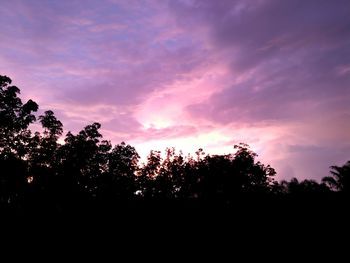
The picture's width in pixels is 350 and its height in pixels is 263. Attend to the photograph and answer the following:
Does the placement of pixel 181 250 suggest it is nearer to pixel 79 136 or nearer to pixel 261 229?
pixel 261 229

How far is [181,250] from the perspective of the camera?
2041cm

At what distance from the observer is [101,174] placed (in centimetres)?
5056

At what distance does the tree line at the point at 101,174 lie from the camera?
30.6 meters

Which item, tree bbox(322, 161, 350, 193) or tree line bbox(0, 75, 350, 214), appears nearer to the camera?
tree line bbox(0, 75, 350, 214)

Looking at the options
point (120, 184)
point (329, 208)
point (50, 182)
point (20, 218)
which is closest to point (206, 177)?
point (120, 184)

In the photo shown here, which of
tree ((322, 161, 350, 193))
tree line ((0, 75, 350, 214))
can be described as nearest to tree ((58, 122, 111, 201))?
tree line ((0, 75, 350, 214))

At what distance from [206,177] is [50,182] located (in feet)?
92.7

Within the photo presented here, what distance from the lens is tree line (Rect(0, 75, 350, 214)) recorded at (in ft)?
101

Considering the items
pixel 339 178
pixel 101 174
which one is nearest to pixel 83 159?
pixel 101 174

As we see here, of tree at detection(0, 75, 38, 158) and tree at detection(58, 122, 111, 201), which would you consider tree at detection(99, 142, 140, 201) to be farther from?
tree at detection(0, 75, 38, 158)

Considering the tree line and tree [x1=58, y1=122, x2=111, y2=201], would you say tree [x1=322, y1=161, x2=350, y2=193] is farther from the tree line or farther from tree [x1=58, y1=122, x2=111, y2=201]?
tree [x1=58, y1=122, x2=111, y2=201]

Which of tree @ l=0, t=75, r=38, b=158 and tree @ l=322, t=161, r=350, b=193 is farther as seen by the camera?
tree @ l=322, t=161, r=350, b=193

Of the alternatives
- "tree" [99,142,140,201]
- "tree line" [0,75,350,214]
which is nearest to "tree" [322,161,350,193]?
"tree line" [0,75,350,214]

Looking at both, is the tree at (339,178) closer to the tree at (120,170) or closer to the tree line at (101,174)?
the tree line at (101,174)
